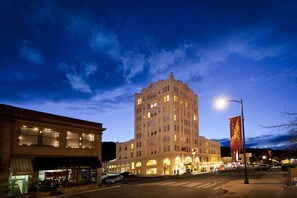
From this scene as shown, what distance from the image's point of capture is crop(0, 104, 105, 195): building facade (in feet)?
96.6

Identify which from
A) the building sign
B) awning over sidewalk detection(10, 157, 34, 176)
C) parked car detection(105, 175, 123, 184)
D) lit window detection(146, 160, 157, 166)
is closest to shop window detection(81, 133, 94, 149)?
the building sign

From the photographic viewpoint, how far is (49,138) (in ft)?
112

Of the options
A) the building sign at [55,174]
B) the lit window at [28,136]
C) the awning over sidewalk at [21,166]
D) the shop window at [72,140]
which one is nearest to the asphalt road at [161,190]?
the building sign at [55,174]

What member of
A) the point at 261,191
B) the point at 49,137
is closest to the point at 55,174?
the point at 49,137

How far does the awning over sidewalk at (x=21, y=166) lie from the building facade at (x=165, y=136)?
54.3m

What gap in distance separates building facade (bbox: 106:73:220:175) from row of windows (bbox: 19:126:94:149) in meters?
45.5

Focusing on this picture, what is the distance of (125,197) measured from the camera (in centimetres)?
2389

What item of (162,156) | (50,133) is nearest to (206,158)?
(162,156)

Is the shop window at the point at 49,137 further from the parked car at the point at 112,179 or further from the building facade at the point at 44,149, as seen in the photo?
the parked car at the point at 112,179

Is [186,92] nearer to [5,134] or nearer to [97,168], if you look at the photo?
[97,168]

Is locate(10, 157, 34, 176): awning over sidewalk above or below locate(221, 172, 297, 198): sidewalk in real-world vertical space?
above

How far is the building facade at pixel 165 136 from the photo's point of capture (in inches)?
3504

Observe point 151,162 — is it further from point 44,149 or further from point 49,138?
point 44,149

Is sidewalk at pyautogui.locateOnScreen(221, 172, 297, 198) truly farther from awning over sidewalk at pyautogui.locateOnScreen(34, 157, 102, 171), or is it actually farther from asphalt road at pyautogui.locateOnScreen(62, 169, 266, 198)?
awning over sidewalk at pyautogui.locateOnScreen(34, 157, 102, 171)
